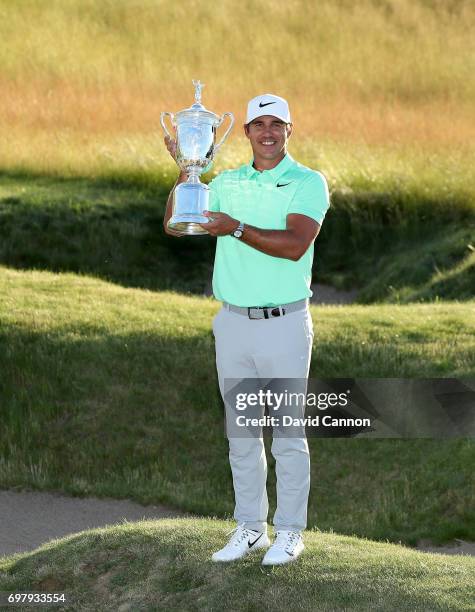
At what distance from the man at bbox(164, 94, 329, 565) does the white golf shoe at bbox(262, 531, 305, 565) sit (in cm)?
24

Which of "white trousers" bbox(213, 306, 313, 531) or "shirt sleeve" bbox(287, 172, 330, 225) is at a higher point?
"shirt sleeve" bbox(287, 172, 330, 225)

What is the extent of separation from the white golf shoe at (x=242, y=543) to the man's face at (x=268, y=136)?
2192mm

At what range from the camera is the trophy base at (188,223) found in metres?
7.06

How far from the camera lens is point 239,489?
24.3 ft

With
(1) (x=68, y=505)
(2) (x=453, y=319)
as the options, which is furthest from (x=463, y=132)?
(1) (x=68, y=505)

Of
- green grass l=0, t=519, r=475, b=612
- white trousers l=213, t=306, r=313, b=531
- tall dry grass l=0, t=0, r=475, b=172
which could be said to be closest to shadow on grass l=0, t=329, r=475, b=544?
green grass l=0, t=519, r=475, b=612

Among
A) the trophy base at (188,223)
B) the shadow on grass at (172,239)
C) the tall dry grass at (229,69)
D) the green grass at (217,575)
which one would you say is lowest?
the green grass at (217,575)

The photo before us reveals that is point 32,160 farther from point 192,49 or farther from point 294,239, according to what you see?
point 294,239

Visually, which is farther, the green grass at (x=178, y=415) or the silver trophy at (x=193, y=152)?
the green grass at (x=178, y=415)

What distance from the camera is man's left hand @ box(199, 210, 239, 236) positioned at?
6793 millimetres

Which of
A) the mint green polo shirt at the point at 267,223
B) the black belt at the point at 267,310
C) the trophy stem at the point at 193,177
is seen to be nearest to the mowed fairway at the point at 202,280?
the black belt at the point at 267,310

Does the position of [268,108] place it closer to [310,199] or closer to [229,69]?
[310,199]

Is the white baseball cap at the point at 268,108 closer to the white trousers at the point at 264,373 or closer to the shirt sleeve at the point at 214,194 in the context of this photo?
the shirt sleeve at the point at 214,194

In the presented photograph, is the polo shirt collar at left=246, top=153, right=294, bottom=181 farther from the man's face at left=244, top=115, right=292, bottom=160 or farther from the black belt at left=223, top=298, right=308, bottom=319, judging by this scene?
the black belt at left=223, top=298, right=308, bottom=319
